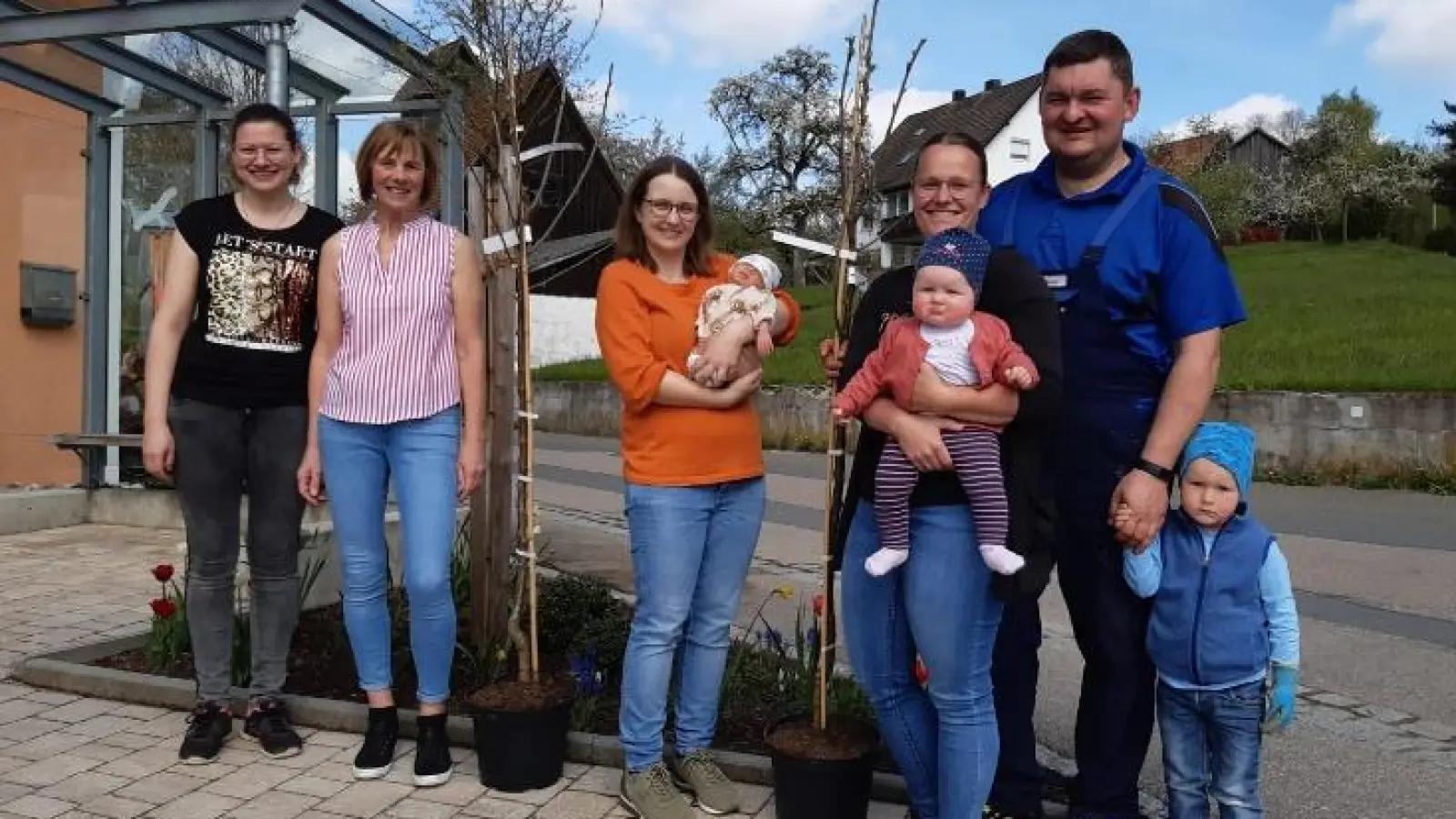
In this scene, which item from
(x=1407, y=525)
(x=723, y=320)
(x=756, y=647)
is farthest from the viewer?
(x=1407, y=525)

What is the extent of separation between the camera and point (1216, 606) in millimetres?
2916

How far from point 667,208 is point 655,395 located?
0.52 m

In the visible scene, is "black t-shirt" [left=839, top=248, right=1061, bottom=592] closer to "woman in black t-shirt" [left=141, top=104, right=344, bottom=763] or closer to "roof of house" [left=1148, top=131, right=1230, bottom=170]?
"woman in black t-shirt" [left=141, top=104, right=344, bottom=763]

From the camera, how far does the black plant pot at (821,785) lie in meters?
3.18

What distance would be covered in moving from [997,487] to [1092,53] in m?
1.12

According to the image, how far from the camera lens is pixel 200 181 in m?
8.14

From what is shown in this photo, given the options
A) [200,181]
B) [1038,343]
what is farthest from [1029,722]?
[200,181]

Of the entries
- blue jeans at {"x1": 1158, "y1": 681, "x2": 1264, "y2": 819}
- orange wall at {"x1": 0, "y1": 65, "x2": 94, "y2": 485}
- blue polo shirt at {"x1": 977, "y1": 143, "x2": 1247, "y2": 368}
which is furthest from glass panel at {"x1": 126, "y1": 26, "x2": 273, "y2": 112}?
blue jeans at {"x1": 1158, "y1": 681, "x2": 1264, "y2": 819}

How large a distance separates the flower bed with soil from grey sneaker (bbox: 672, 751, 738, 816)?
37 cm

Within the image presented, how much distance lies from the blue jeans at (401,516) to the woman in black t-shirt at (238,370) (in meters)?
0.31

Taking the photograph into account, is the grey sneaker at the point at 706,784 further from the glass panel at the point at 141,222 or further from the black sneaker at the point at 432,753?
the glass panel at the point at 141,222

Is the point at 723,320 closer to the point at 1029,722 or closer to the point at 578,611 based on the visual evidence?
the point at 1029,722

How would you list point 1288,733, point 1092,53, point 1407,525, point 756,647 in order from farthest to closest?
1. point 1407,525
2. point 756,647
3. point 1288,733
4. point 1092,53

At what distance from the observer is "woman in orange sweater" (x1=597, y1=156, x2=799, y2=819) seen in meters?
3.20
